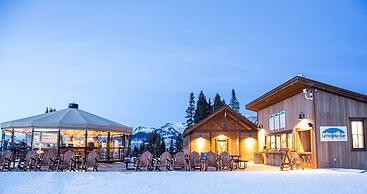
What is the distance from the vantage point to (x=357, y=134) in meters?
13.7

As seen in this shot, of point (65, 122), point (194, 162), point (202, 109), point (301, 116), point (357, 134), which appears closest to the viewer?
point (194, 162)

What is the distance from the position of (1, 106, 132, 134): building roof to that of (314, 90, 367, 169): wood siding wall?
985cm

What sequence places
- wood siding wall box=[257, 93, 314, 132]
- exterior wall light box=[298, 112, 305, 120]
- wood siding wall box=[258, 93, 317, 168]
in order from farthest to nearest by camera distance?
1. exterior wall light box=[298, 112, 305, 120]
2. wood siding wall box=[257, 93, 314, 132]
3. wood siding wall box=[258, 93, 317, 168]

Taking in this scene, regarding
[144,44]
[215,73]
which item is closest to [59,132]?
[144,44]

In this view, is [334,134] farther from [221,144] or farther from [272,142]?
[221,144]

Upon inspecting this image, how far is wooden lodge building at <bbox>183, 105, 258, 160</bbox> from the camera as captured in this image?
22.2 meters

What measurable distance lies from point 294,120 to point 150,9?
10.3 meters

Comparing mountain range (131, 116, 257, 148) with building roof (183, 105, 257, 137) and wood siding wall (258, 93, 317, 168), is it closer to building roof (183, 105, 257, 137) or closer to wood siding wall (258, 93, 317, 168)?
building roof (183, 105, 257, 137)

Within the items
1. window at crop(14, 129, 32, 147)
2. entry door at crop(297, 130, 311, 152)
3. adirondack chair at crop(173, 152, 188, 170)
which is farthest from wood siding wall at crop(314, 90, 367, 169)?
window at crop(14, 129, 32, 147)

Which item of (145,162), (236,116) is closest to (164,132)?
(236,116)

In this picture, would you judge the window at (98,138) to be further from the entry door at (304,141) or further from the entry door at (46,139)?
the entry door at (304,141)

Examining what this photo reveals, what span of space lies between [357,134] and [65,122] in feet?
41.6

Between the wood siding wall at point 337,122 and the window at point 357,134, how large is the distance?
0.24 meters

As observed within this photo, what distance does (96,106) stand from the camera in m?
79.0
